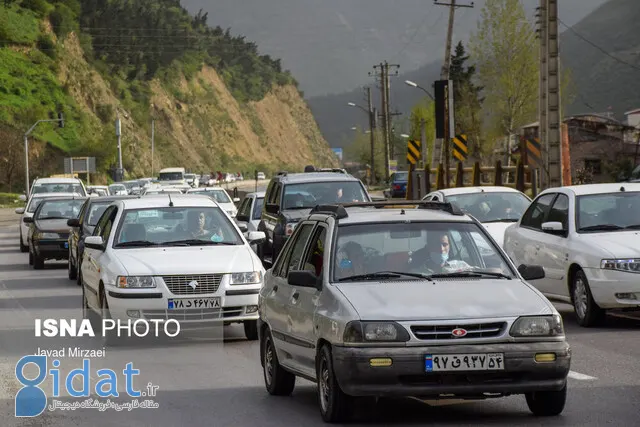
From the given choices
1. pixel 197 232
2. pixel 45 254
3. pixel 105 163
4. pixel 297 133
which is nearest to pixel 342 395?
pixel 197 232

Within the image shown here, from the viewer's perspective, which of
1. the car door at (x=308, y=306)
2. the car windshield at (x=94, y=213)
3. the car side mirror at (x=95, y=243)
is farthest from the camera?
the car windshield at (x=94, y=213)

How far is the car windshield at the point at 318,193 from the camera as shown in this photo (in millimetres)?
23844

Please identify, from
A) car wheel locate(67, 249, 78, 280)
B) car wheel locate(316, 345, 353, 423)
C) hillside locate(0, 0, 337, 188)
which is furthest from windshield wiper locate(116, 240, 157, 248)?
hillside locate(0, 0, 337, 188)

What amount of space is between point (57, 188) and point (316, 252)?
113 feet

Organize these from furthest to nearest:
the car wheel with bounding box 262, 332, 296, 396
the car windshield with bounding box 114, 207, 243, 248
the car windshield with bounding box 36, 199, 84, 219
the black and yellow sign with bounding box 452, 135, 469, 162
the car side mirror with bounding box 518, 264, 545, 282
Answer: the black and yellow sign with bounding box 452, 135, 469, 162, the car windshield with bounding box 36, 199, 84, 219, the car windshield with bounding box 114, 207, 243, 248, the car wheel with bounding box 262, 332, 296, 396, the car side mirror with bounding box 518, 264, 545, 282

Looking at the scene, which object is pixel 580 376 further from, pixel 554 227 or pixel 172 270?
pixel 554 227

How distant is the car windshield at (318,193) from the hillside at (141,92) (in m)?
78.9

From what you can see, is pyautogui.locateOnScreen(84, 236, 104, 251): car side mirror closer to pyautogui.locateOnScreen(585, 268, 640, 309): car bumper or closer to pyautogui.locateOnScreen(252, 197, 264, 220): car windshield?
Answer: pyautogui.locateOnScreen(585, 268, 640, 309): car bumper

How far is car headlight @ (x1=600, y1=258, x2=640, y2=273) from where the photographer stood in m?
14.9

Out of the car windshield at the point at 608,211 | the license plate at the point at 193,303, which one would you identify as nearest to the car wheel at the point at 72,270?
the license plate at the point at 193,303

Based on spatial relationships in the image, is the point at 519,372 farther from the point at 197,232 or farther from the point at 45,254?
the point at 45,254

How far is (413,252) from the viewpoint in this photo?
31.5 feet

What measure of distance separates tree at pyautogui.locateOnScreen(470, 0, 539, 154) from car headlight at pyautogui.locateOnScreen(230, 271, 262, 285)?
64.5 metres

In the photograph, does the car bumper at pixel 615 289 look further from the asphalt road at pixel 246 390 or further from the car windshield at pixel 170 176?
the car windshield at pixel 170 176
